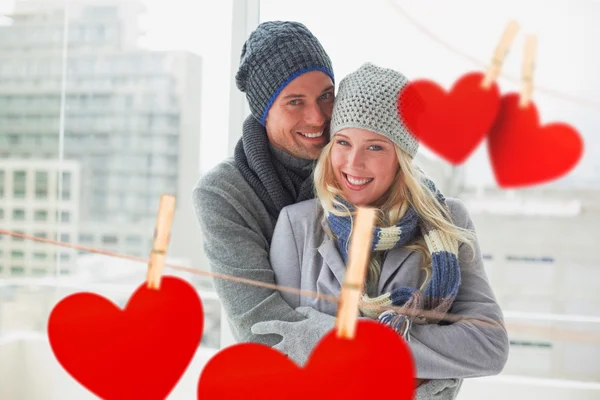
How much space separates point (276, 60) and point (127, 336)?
726 mm

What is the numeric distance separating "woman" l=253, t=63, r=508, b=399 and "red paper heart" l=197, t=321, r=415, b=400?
1.77 ft

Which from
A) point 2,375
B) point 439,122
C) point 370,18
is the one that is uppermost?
point 370,18


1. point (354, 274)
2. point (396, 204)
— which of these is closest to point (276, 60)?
point (396, 204)

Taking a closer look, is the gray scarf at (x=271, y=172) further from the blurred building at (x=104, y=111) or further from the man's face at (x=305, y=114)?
the blurred building at (x=104, y=111)

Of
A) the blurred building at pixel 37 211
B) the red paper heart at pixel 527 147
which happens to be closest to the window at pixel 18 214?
the blurred building at pixel 37 211

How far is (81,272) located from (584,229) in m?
2.51

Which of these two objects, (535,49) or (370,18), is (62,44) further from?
(535,49)

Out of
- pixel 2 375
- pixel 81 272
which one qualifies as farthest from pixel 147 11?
pixel 2 375

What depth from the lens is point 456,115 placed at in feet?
2.08

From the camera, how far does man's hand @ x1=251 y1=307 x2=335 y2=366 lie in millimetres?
1188

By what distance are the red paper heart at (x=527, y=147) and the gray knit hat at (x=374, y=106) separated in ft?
1.74

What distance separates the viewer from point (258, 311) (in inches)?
49.5

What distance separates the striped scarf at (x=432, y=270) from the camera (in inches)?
47.6

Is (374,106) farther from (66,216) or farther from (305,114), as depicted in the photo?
(66,216)
